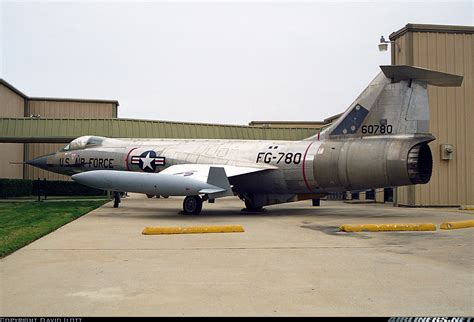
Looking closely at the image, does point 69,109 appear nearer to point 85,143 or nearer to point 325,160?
point 85,143

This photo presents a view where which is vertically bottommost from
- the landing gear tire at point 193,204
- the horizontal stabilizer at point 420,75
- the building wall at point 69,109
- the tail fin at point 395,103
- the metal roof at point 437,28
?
the landing gear tire at point 193,204

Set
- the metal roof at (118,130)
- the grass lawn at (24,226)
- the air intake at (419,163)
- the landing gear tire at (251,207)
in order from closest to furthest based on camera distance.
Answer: the grass lawn at (24,226), the air intake at (419,163), the landing gear tire at (251,207), the metal roof at (118,130)

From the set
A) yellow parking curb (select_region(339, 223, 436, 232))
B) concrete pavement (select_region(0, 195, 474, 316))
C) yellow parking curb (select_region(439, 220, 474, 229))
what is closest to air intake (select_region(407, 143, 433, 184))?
yellow parking curb (select_region(439, 220, 474, 229))

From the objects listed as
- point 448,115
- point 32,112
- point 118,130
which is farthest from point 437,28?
point 32,112

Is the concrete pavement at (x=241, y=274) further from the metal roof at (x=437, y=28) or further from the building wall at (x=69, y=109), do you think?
the building wall at (x=69, y=109)

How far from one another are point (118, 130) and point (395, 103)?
62.4 ft

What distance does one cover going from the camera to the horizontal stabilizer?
1516 centimetres

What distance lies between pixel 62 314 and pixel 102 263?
118 inches

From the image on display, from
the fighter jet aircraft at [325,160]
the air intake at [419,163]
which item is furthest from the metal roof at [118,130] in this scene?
the air intake at [419,163]

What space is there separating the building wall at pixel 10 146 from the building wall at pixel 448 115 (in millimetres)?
23667

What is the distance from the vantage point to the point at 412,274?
7.04 m

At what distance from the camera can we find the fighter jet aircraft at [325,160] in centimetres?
1543

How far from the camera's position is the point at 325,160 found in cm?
1669

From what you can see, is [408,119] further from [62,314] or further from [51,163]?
[51,163]
